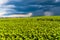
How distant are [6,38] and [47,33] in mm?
3989

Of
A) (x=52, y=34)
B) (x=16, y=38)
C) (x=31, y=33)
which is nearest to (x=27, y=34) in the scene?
(x=31, y=33)

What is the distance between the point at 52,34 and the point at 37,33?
5.16 ft

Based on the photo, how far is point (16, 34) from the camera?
12219 millimetres

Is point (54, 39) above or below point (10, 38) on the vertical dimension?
below

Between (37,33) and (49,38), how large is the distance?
1.21m

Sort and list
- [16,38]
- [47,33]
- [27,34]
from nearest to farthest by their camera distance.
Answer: [16,38]
[27,34]
[47,33]

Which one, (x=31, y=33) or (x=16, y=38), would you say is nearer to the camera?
(x=16, y=38)

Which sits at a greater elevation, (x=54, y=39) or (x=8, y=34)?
(x=8, y=34)

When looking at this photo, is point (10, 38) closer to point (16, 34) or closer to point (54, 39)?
point (16, 34)

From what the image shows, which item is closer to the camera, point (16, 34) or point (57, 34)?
point (16, 34)

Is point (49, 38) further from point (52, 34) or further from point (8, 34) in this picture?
point (8, 34)

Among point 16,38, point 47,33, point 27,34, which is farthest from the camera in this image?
point 47,33

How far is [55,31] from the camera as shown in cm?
1423

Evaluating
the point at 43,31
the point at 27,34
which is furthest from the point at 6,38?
the point at 43,31
